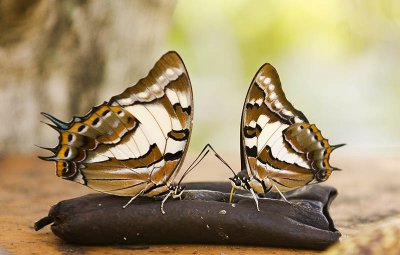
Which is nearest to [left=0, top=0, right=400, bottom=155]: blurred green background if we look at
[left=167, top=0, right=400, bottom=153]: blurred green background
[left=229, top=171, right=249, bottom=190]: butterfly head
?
[left=167, top=0, right=400, bottom=153]: blurred green background

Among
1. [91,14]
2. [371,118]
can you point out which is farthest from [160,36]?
[371,118]

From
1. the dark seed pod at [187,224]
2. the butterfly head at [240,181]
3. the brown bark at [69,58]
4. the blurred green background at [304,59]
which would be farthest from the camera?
the blurred green background at [304,59]

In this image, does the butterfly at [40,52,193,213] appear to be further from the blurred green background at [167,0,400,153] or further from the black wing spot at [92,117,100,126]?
the blurred green background at [167,0,400,153]

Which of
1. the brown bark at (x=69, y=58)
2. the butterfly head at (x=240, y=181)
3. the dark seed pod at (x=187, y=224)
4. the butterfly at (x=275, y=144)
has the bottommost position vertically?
the dark seed pod at (x=187, y=224)

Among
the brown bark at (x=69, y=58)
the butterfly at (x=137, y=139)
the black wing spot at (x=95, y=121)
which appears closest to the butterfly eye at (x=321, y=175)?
the butterfly at (x=137, y=139)

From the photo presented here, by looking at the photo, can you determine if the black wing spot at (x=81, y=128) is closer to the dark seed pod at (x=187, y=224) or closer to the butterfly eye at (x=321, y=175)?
the dark seed pod at (x=187, y=224)

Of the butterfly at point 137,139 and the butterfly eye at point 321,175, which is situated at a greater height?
the butterfly at point 137,139
